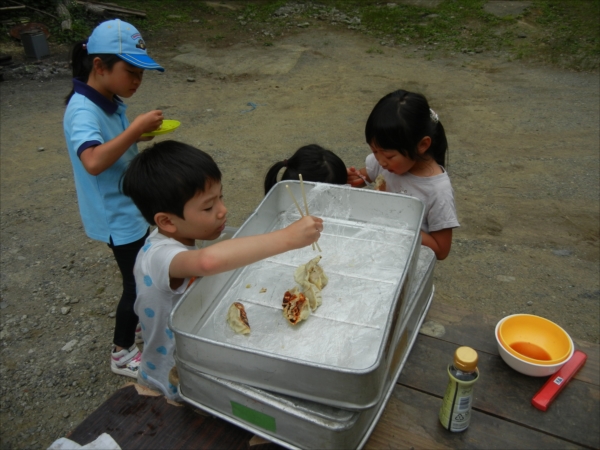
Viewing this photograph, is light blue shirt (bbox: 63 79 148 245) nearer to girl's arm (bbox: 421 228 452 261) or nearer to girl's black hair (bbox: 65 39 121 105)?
girl's black hair (bbox: 65 39 121 105)

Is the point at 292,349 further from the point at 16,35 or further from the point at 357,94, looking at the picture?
the point at 16,35

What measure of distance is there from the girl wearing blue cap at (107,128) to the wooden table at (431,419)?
0.85 metres

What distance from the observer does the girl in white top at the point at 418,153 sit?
1811 millimetres

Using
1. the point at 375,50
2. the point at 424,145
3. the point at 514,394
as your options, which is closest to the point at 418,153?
the point at 424,145

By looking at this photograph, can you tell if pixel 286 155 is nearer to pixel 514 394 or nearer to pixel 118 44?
pixel 118 44

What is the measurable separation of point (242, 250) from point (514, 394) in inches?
31.1

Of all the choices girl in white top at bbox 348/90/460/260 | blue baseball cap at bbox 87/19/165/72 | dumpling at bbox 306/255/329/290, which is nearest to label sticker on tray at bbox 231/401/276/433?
dumpling at bbox 306/255/329/290

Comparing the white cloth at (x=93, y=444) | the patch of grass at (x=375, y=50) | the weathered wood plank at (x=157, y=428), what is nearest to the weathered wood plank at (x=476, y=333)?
the weathered wood plank at (x=157, y=428)

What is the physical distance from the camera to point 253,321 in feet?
4.24

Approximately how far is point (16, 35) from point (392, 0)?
6930mm

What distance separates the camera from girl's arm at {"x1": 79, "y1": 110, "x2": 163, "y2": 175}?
1.77 metres

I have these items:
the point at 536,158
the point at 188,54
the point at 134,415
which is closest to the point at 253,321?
the point at 134,415

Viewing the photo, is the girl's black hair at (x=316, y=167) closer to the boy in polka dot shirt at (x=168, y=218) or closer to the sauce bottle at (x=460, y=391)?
the boy in polka dot shirt at (x=168, y=218)

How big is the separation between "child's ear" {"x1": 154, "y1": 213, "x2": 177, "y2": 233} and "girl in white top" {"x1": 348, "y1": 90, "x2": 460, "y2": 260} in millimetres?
833
